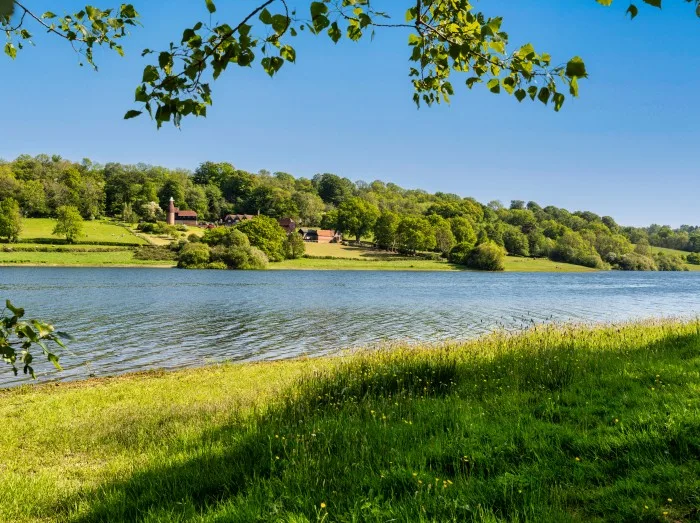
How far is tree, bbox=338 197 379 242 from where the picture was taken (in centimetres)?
14662

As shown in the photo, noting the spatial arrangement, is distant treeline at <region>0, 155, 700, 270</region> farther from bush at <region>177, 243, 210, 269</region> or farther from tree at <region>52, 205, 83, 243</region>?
bush at <region>177, 243, 210, 269</region>

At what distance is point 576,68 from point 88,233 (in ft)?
406

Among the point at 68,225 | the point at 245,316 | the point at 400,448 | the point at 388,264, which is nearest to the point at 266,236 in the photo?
the point at 388,264

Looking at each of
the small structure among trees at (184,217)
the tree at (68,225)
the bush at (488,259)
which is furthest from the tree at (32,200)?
the bush at (488,259)

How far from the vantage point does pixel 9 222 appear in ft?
303

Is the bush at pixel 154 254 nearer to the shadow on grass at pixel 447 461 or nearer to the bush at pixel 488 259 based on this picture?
the bush at pixel 488 259

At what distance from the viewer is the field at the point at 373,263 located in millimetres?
103125

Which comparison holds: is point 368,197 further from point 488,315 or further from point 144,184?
point 488,315

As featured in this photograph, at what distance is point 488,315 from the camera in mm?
35188

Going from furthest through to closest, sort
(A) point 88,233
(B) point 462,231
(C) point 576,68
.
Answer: (B) point 462,231, (A) point 88,233, (C) point 576,68

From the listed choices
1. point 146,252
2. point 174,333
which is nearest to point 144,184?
point 146,252

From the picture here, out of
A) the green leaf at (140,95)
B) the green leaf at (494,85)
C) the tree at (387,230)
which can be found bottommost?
the green leaf at (140,95)

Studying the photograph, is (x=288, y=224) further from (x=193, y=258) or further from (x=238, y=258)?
(x=193, y=258)

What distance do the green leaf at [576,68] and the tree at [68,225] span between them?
11500 centimetres
